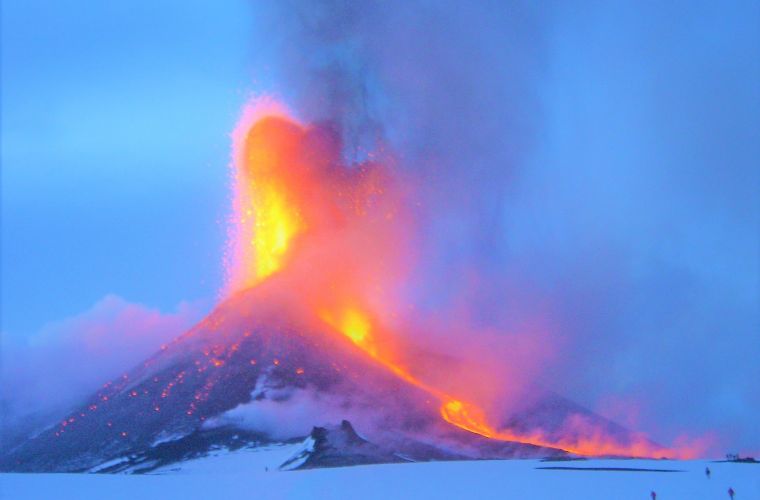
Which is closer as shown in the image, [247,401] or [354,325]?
[247,401]


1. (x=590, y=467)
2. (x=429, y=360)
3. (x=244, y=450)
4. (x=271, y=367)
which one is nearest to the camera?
(x=590, y=467)

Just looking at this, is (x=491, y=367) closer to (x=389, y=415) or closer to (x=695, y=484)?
(x=389, y=415)

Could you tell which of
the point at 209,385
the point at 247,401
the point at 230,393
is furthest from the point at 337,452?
the point at 209,385

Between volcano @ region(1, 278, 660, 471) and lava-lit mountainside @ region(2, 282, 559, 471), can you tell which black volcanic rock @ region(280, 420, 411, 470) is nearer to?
volcano @ region(1, 278, 660, 471)

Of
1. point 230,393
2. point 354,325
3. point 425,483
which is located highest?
point 354,325

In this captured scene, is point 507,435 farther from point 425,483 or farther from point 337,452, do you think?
point 425,483

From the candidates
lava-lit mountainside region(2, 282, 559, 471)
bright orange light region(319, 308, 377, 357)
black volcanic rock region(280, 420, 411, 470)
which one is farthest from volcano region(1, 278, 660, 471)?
bright orange light region(319, 308, 377, 357)

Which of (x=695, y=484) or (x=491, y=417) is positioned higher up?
(x=491, y=417)

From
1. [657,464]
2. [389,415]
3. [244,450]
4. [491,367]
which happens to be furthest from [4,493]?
[491,367]
